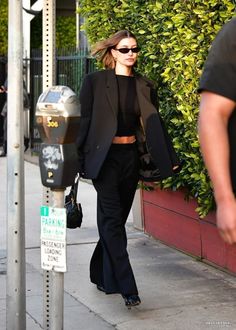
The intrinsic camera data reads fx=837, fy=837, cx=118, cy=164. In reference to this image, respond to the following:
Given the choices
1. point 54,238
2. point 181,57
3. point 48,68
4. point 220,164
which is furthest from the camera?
point 181,57

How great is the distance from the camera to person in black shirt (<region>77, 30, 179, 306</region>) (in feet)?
18.5

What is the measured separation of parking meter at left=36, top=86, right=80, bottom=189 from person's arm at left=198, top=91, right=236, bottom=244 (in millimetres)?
1155

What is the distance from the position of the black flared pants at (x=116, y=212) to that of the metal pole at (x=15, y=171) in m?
1.10

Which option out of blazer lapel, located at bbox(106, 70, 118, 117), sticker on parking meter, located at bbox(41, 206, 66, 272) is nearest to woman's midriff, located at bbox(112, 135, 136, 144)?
blazer lapel, located at bbox(106, 70, 118, 117)

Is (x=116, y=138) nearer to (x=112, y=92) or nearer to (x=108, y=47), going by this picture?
(x=112, y=92)

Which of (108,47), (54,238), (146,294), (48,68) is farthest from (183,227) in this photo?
(54,238)

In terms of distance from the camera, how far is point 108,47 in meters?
5.79

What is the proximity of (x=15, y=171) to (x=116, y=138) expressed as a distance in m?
1.27

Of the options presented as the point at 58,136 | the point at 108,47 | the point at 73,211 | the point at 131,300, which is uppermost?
the point at 108,47

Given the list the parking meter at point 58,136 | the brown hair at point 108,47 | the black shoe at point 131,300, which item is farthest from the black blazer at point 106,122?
the parking meter at point 58,136

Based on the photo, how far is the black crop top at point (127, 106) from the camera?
5711mm

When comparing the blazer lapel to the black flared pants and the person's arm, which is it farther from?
the person's arm

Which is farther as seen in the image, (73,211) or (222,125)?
(73,211)

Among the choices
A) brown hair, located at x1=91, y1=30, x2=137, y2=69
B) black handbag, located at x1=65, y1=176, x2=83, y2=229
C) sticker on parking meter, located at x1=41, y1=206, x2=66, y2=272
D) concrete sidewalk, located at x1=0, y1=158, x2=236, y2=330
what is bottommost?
concrete sidewalk, located at x1=0, y1=158, x2=236, y2=330
